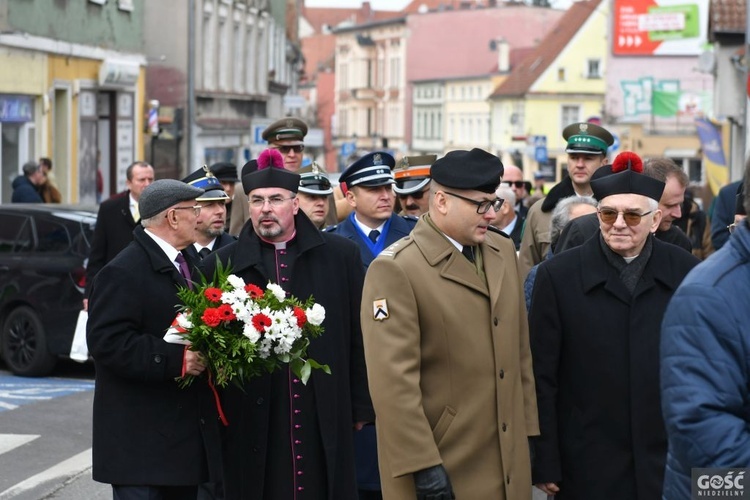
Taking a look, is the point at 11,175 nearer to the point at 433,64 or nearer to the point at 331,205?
the point at 331,205

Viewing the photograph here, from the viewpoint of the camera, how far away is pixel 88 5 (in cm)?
3070

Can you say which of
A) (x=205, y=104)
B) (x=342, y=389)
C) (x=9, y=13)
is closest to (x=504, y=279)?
(x=342, y=389)

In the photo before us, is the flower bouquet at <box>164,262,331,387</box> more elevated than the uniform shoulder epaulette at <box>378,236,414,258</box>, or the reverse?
Result: the uniform shoulder epaulette at <box>378,236,414,258</box>

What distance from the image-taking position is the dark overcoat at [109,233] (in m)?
12.5

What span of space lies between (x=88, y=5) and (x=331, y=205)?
20372mm

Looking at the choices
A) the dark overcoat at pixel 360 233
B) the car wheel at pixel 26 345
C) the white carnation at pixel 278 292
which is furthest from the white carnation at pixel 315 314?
the car wheel at pixel 26 345

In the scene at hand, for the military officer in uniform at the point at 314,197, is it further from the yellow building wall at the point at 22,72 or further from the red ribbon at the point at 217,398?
the yellow building wall at the point at 22,72

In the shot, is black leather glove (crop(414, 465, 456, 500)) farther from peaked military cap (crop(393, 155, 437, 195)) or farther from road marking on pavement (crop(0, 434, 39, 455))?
road marking on pavement (crop(0, 434, 39, 455))

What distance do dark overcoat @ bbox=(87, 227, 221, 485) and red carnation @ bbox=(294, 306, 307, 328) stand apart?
510 millimetres

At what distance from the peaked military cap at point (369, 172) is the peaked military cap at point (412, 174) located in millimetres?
839

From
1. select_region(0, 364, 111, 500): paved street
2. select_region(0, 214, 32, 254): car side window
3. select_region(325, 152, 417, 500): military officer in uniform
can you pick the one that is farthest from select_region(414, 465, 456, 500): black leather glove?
select_region(0, 214, 32, 254): car side window

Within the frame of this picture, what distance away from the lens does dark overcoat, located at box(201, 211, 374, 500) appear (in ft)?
23.0

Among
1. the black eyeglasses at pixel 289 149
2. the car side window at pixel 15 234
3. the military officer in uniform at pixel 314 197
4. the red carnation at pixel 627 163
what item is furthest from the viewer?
the car side window at pixel 15 234

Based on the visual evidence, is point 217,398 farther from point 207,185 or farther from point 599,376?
point 207,185
